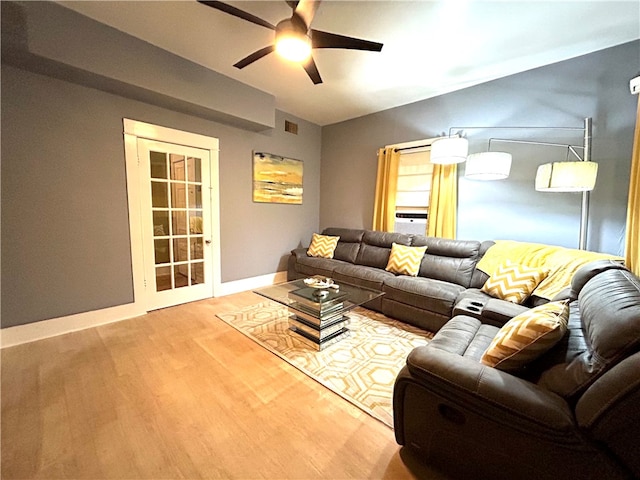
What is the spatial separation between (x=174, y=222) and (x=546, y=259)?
4096 millimetres

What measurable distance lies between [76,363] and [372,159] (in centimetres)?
434

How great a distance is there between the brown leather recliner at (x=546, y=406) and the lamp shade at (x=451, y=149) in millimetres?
1798

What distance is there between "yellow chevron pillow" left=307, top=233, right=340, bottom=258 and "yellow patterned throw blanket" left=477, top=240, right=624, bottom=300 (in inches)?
81.2

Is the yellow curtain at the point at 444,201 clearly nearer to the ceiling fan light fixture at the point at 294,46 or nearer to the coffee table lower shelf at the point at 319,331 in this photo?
the coffee table lower shelf at the point at 319,331

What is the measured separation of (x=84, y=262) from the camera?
2.63 meters

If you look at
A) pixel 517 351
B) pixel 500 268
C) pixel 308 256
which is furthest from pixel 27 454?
pixel 500 268

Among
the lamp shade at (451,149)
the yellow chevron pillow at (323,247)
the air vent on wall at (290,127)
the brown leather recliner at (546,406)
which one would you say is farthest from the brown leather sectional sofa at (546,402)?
the air vent on wall at (290,127)

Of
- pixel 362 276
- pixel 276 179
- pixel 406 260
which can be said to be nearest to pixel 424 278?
pixel 406 260

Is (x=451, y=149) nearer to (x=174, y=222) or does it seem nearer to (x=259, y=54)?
(x=259, y=54)

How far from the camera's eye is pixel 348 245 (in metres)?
4.24

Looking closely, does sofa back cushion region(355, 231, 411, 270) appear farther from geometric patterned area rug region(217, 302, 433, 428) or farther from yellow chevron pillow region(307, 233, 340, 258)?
geometric patterned area rug region(217, 302, 433, 428)

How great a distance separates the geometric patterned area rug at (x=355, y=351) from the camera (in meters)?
1.80

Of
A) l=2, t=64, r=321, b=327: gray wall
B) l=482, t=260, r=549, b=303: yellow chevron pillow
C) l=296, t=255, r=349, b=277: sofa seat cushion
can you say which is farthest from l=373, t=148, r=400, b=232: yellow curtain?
l=2, t=64, r=321, b=327: gray wall

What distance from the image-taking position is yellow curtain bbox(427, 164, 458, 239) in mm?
3484
